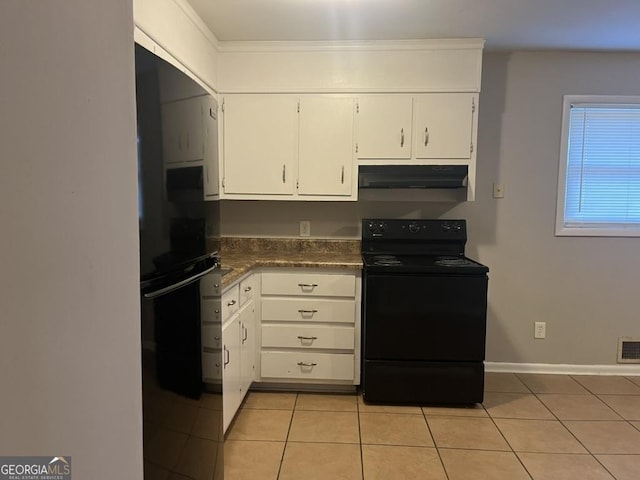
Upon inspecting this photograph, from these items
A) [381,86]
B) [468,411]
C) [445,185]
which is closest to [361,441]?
[468,411]

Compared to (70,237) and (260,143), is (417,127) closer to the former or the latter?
(260,143)

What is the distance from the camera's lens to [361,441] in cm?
229

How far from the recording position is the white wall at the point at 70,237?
0.49 meters

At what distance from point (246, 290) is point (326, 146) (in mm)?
1104

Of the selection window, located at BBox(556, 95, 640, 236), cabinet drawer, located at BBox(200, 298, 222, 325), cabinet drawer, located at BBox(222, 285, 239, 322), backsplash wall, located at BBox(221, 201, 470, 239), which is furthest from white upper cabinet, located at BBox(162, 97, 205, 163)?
window, located at BBox(556, 95, 640, 236)

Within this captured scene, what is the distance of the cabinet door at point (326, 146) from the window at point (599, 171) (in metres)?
1.59

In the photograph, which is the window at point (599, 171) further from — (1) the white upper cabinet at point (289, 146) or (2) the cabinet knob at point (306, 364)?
(2) the cabinet knob at point (306, 364)

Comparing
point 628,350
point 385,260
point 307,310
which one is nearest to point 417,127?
point 385,260

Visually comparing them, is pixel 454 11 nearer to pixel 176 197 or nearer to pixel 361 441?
pixel 176 197

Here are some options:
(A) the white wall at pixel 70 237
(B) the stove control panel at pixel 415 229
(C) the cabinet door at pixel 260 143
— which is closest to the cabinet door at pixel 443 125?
(B) the stove control panel at pixel 415 229

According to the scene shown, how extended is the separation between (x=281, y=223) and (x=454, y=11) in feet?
5.87

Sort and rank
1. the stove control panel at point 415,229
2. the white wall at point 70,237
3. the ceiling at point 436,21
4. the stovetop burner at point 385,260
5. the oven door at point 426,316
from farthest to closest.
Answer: the stove control panel at point 415,229
the stovetop burner at point 385,260
the oven door at point 426,316
the ceiling at point 436,21
the white wall at point 70,237

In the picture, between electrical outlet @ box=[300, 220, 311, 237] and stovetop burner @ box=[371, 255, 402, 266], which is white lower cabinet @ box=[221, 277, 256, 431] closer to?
electrical outlet @ box=[300, 220, 311, 237]

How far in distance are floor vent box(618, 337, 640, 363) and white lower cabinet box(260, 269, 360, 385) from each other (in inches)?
79.9
